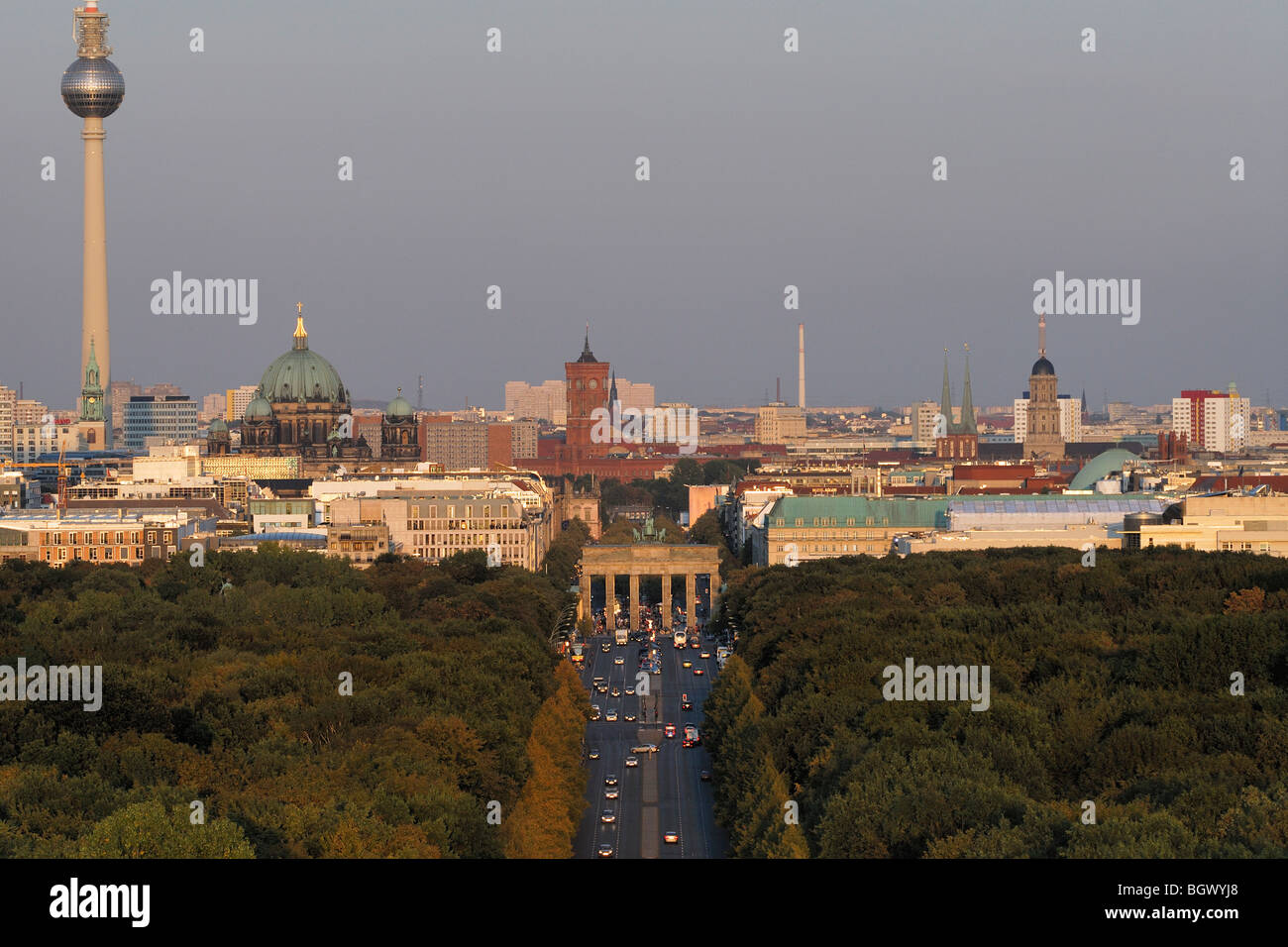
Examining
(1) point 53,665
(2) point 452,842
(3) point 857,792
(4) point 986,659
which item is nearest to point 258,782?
(2) point 452,842

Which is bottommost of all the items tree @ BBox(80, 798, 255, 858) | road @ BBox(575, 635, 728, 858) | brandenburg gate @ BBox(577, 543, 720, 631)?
road @ BBox(575, 635, 728, 858)

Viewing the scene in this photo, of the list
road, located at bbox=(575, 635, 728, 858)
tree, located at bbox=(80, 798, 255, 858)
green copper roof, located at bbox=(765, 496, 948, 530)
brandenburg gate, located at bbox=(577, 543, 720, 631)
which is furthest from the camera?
brandenburg gate, located at bbox=(577, 543, 720, 631)

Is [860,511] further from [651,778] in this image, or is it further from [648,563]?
[651,778]

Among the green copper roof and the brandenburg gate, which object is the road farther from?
the brandenburg gate

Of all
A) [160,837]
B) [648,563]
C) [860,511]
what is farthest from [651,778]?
[648,563]

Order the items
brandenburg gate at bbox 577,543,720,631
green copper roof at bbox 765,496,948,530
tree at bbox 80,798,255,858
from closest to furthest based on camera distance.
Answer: tree at bbox 80,798,255,858
green copper roof at bbox 765,496,948,530
brandenburg gate at bbox 577,543,720,631

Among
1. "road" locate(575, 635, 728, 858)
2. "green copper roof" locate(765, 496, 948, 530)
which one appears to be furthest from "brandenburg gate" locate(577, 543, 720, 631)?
"road" locate(575, 635, 728, 858)

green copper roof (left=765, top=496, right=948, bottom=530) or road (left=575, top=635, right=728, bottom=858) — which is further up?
green copper roof (left=765, top=496, right=948, bottom=530)
